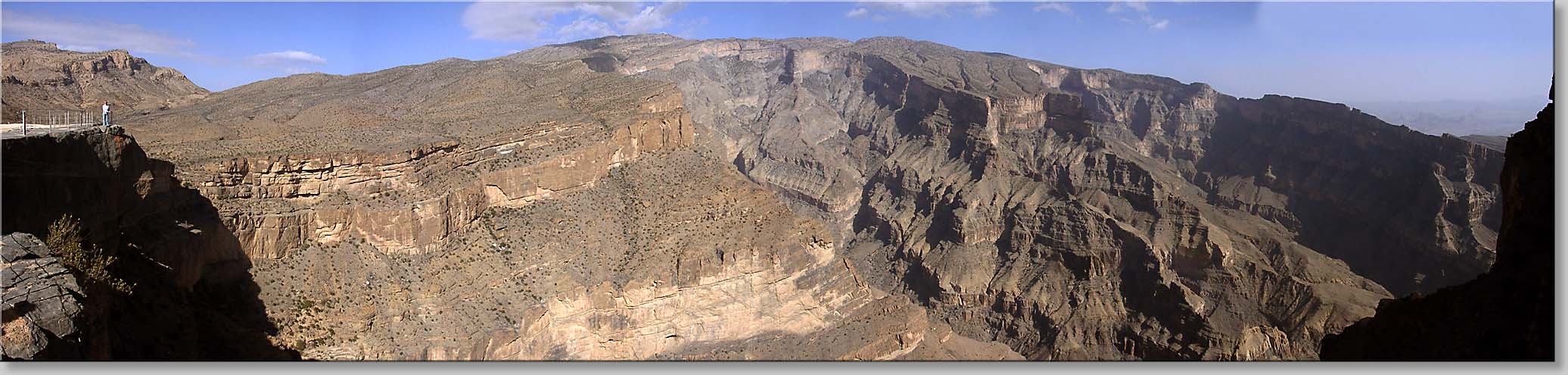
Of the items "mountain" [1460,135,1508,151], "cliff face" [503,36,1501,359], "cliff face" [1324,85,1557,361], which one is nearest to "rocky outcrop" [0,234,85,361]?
"cliff face" [1324,85,1557,361]

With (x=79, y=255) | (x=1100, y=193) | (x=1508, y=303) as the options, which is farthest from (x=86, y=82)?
(x=1100, y=193)

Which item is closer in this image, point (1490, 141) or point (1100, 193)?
point (1490, 141)

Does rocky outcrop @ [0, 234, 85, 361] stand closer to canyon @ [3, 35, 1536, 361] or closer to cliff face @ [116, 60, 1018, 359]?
canyon @ [3, 35, 1536, 361]

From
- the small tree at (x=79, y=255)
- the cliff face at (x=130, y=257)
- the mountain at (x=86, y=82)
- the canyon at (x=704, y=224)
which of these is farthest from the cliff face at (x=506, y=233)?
the small tree at (x=79, y=255)

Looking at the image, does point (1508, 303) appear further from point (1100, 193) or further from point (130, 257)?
point (1100, 193)

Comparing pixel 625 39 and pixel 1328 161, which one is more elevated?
pixel 625 39

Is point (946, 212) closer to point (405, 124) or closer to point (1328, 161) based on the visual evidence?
point (1328, 161)

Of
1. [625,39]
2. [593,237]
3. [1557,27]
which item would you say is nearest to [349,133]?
[593,237]
